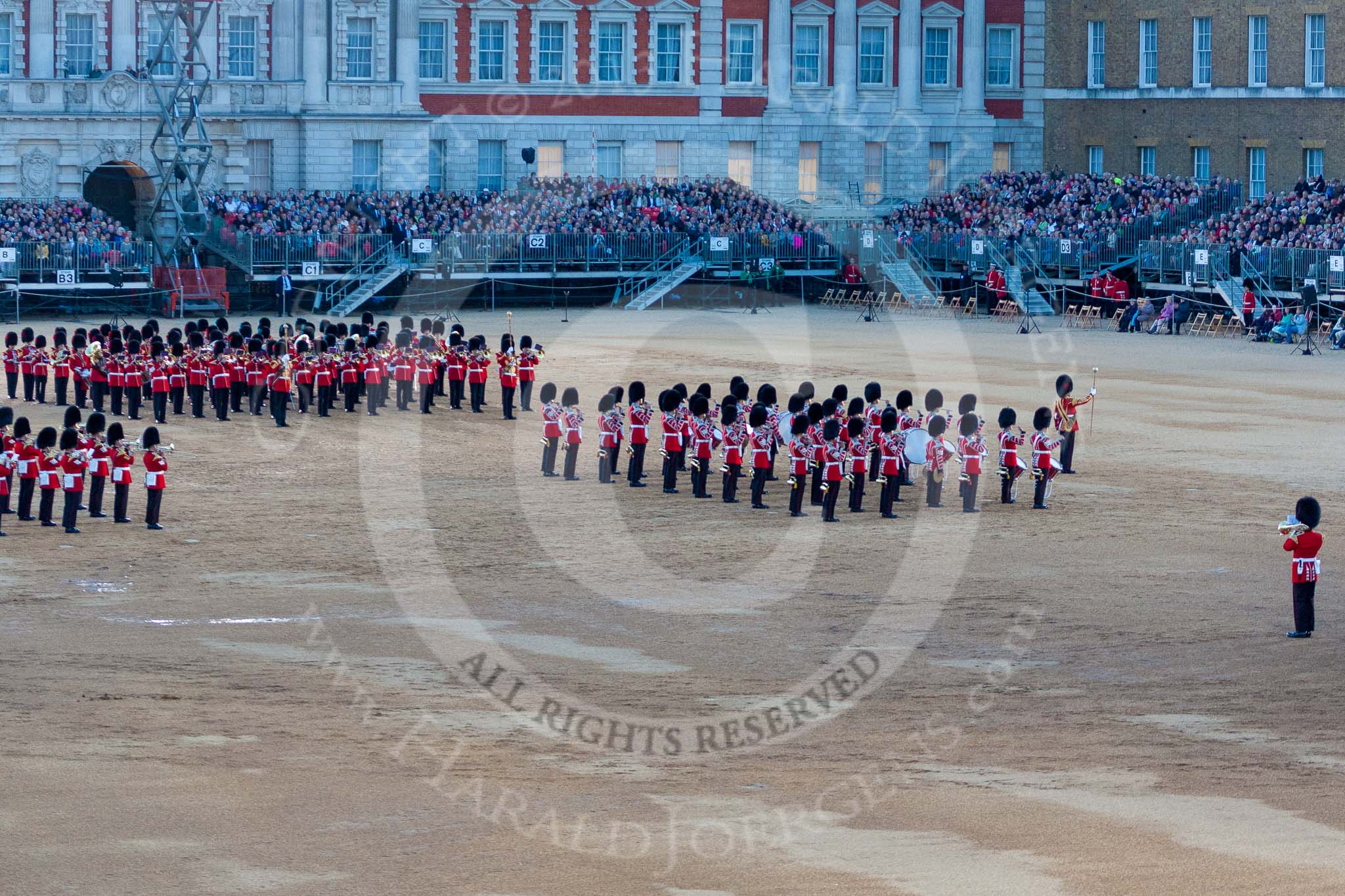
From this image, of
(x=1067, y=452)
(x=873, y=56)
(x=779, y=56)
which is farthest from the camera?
(x=873, y=56)

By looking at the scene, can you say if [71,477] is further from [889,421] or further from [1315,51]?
[1315,51]

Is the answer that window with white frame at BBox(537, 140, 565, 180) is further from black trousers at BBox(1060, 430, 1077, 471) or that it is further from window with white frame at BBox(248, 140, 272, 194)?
black trousers at BBox(1060, 430, 1077, 471)

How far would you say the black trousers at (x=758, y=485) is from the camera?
24703 millimetres

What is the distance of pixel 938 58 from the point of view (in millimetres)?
64688

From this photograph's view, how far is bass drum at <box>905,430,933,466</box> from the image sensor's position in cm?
2492

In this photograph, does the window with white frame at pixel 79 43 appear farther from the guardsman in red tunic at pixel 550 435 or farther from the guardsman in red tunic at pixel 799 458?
the guardsman in red tunic at pixel 799 458

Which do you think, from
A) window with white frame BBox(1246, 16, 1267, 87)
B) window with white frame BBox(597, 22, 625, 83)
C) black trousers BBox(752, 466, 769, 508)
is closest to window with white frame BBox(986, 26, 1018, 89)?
window with white frame BBox(1246, 16, 1267, 87)

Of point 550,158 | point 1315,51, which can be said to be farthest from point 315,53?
point 1315,51

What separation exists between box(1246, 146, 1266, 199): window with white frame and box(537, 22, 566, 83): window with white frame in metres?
20.3

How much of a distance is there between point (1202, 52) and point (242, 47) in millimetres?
27476

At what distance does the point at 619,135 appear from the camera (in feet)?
204

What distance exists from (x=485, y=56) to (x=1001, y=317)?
1900 centimetres

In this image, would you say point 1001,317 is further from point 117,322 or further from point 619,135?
point 117,322

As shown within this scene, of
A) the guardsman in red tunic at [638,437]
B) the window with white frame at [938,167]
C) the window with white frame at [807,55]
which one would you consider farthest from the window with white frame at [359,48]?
the guardsman in red tunic at [638,437]
